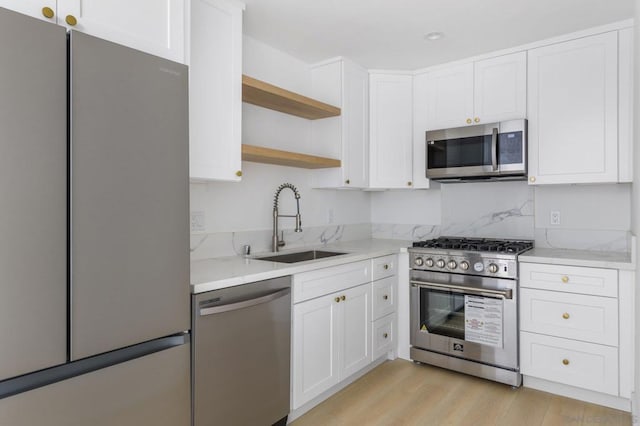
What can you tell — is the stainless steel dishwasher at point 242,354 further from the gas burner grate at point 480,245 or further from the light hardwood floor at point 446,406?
the gas burner grate at point 480,245

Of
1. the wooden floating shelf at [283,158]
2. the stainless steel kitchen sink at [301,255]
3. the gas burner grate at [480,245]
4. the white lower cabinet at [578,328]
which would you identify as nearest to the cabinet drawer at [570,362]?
the white lower cabinet at [578,328]

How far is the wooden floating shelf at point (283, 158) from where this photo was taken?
7.98ft

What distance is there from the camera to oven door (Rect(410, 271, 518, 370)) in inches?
109

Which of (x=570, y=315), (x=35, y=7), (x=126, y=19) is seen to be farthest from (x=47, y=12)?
(x=570, y=315)

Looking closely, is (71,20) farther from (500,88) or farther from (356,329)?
(500,88)

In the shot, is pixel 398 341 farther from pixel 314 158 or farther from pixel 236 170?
pixel 236 170

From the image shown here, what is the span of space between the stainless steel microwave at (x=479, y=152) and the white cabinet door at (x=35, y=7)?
8.66 ft

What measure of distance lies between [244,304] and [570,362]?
2152 mm

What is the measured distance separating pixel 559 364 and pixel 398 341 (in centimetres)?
115

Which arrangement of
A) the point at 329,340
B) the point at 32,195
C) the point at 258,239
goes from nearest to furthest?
1. the point at 32,195
2. the point at 329,340
3. the point at 258,239

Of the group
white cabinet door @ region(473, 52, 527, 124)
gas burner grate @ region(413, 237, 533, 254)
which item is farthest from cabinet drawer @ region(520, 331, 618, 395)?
white cabinet door @ region(473, 52, 527, 124)

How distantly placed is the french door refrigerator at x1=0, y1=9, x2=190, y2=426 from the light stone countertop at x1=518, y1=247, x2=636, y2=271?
2.26 m

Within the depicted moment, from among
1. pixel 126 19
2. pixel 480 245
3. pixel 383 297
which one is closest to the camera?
pixel 126 19

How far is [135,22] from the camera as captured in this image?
5.17 ft
